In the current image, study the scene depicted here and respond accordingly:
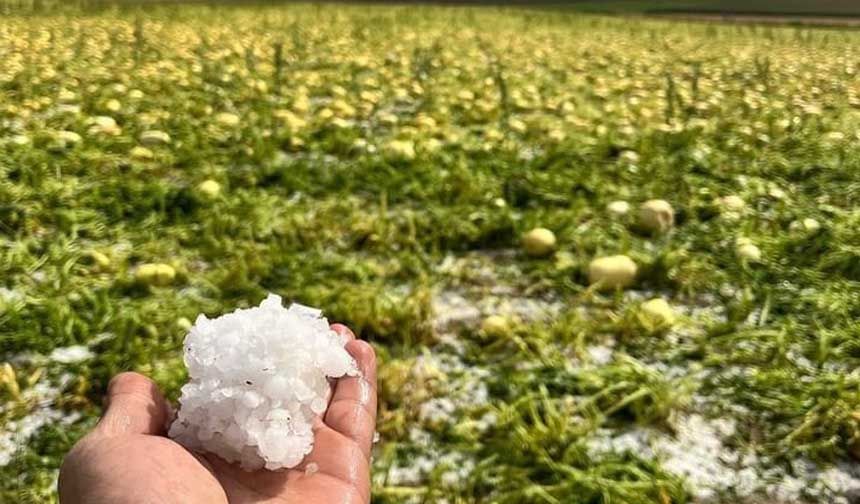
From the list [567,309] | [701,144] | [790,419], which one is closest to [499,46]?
[701,144]

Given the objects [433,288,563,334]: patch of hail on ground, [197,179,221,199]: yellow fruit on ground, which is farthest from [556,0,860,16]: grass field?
[433,288,563,334]: patch of hail on ground

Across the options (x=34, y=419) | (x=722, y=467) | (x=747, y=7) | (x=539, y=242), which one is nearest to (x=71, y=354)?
(x=34, y=419)

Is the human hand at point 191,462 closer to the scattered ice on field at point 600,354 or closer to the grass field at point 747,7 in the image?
the scattered ice on field at point 600,354

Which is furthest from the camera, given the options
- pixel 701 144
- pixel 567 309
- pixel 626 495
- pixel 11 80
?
pixel 11 80

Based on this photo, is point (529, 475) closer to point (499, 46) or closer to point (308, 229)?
point (308, 229)

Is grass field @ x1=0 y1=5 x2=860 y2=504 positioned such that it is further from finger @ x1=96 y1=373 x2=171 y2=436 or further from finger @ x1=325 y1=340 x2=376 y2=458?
finger @ x1=96 y1=373 x2=171 y2=436

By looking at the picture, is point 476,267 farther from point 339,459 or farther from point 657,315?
point 339,459
